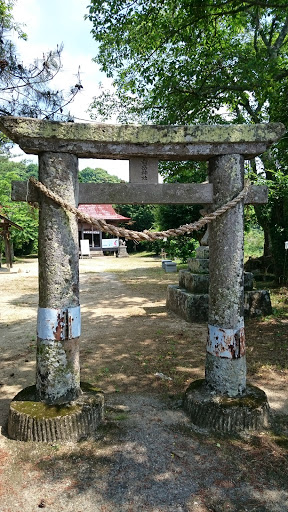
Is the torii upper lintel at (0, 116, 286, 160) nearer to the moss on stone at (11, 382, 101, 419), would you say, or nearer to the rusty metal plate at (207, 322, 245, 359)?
the rusty metal plate at (207, 322, 245, 359)

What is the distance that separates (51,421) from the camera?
3.16m

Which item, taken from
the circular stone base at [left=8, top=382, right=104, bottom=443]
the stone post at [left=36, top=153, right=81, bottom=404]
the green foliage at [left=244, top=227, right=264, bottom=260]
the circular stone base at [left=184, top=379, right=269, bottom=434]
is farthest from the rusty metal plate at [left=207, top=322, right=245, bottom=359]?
the green foliage at [left=244, top=227, right=264, bottom=260]

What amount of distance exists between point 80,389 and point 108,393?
37.6 inches

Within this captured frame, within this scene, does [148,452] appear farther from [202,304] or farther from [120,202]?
[202,304]

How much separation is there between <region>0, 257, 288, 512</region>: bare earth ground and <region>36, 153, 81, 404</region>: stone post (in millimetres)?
572

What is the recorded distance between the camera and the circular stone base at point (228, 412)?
3.38 meters

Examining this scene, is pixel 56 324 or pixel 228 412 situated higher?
pixel 56 324

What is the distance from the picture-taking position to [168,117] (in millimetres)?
8438

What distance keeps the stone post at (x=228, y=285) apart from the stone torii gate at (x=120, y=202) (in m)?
0.01

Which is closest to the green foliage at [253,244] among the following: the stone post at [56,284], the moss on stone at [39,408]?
the stone post at [56,284]

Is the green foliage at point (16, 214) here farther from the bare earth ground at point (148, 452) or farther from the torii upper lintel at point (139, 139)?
the torii upper lintel at point (139, 139)

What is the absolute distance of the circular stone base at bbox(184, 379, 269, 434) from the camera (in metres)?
3.38

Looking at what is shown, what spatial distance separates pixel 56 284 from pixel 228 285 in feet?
5.72

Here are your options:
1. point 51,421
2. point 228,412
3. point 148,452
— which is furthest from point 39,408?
point 228,412
